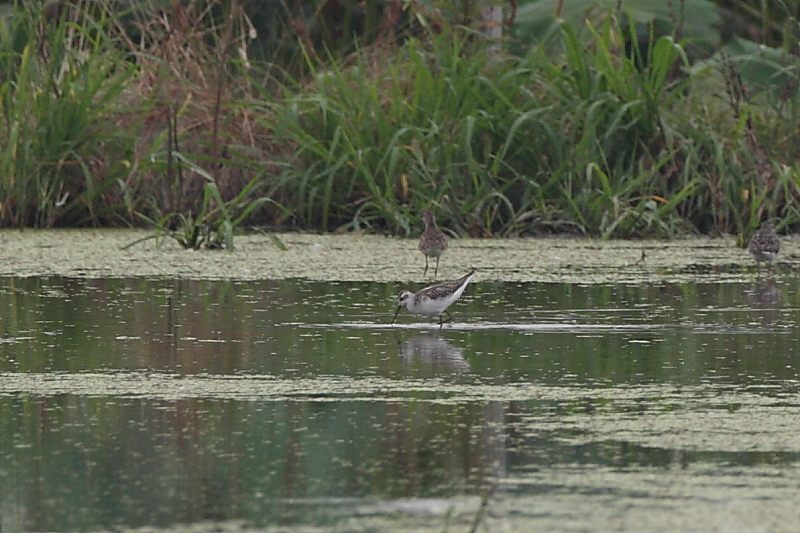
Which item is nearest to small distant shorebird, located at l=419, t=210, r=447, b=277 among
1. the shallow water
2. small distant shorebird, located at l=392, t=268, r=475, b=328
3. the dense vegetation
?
the shallow water

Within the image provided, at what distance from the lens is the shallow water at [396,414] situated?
11.8ft

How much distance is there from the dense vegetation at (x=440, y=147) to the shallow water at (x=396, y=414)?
275 cm

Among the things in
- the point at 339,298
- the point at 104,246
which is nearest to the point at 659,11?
the point at 104,246

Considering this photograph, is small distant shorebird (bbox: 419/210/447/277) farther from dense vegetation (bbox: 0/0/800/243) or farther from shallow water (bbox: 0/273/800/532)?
dense vegetation (bbox: 0/0/800/243)

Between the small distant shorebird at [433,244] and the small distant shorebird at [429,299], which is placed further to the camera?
the small distant shorebird at [433,244]

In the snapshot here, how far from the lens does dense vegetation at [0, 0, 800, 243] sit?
10117 millimetres

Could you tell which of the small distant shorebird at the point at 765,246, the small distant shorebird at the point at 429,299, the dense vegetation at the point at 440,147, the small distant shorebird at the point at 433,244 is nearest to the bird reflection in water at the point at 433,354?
the small distant shorebird at the point at 429,299

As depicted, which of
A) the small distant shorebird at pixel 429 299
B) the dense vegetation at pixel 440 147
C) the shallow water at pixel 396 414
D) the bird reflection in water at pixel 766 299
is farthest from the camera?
the dense vegetation at pixel 440 147

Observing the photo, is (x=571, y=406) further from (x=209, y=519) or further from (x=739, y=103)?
(x=739, y=103)

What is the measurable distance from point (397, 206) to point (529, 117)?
95 centimetres

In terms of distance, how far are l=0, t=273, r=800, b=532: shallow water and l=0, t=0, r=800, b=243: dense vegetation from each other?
108 inches

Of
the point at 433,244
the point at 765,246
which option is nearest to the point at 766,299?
the point at 765,246

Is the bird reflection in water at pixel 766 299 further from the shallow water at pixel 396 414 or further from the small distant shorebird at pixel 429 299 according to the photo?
the small distant shorebird at pixel 429 299

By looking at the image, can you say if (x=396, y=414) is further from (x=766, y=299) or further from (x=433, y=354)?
(x=766, y=299)
